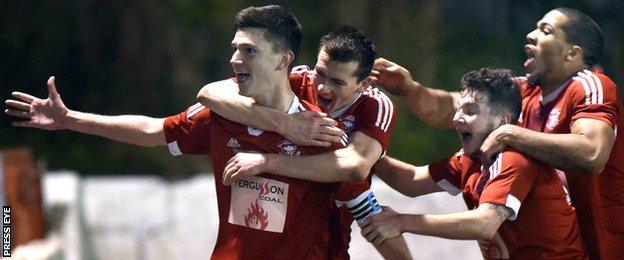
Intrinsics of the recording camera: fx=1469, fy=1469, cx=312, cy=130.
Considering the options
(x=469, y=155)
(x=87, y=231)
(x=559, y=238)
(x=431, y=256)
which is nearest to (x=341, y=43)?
(x=469, y=155)

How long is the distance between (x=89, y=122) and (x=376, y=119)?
4.06ft

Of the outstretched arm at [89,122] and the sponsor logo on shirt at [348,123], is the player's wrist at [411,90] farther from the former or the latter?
the outstretched arm at [89,122]

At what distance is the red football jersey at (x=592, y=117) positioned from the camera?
6.29 m

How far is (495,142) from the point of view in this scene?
5.95 metres

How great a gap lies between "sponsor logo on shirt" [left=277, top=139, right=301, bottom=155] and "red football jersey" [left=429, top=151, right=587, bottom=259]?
78 cm

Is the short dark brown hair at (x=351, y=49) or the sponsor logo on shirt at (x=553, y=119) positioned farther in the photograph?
the sponsor logo on shirt at (x=553, y=119)

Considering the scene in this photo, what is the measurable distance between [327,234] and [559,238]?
0.95m

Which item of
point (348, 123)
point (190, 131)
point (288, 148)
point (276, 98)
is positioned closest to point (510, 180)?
point (348, 123)

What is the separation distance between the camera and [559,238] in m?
6.02

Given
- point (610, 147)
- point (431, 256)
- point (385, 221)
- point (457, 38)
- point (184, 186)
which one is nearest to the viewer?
point (385, 221)

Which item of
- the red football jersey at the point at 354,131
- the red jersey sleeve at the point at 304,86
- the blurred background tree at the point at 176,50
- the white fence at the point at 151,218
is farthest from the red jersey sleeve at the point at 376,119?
the blurred background tree at the point at 176,50

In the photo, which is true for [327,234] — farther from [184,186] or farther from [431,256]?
[184,186]

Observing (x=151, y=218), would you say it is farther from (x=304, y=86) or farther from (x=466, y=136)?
(x=466, y=136)

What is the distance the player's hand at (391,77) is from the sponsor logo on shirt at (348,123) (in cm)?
52
